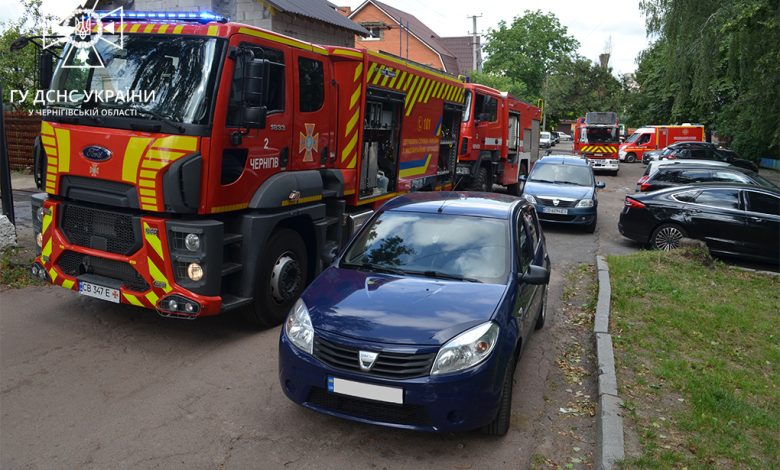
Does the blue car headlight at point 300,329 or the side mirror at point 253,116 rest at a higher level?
the side mirror at point 253,116

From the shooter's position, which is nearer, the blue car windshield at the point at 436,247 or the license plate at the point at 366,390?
the license plate at the point at 366,390

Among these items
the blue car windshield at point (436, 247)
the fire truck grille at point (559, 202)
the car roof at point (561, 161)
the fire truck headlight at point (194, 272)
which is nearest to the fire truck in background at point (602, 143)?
the car roof at point (561, 161)

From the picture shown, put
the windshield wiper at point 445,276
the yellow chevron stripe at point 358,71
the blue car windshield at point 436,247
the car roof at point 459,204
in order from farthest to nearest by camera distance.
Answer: the yellow chevron stripe at point 358,71, the car roof at point 459,204, the blue car windshield at point 436,247, the windshield wiper at point 445,276

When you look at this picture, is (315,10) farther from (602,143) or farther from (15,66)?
(602,143)

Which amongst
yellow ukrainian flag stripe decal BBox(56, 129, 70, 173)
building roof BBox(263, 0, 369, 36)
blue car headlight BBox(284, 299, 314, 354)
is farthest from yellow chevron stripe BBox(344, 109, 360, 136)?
building roof BBox(263, 0, 369, 36)

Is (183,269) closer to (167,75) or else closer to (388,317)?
(167,75)

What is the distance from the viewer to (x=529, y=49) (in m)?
69.0

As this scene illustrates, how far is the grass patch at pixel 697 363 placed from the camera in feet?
14.2

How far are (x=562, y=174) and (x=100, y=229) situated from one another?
1120cm

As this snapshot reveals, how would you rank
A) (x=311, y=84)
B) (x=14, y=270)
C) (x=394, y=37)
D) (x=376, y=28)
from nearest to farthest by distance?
(x=311, y=84) → (x=14, y=270) → (x=376, y=28) → (x=394, y=37)

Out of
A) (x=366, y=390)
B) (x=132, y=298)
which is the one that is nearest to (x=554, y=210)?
(x=132, y=298)

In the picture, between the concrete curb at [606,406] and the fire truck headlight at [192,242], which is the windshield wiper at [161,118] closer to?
the fire truck headlight at [192,242]

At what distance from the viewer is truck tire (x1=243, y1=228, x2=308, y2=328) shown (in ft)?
20.8

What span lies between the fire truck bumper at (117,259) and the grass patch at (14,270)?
5.83 ft
